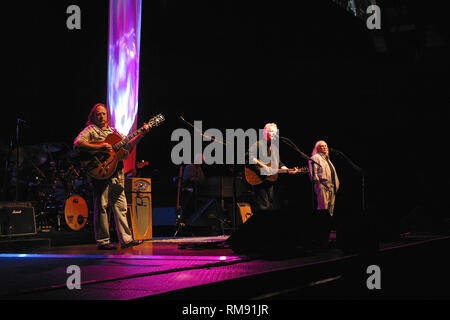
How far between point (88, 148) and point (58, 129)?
14.0 ft

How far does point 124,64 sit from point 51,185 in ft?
7.64

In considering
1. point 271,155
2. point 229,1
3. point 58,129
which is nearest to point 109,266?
point 271,155

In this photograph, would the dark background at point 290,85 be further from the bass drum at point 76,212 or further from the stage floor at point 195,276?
the stage floor at point 195,276

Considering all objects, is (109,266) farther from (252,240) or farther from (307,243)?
(307,243)

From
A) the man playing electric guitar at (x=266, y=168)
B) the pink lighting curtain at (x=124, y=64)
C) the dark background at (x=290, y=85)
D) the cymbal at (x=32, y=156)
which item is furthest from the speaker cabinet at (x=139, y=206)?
the cymbal at (x=32, y=156)

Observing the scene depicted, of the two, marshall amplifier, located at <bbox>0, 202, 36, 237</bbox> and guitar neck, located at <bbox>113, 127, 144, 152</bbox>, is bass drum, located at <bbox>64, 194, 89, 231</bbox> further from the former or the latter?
guitar neck, located at <bbox>113, 127, 144, 152</bbox>

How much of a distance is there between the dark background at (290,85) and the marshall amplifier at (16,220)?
298 centimetres

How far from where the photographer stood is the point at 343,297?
10.3 feet

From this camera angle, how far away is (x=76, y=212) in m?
7.31

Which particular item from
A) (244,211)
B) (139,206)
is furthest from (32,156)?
(244,211)

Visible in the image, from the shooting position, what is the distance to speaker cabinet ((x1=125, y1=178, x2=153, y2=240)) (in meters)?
6.21

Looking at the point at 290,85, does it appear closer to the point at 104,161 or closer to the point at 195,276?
the point at 104,161

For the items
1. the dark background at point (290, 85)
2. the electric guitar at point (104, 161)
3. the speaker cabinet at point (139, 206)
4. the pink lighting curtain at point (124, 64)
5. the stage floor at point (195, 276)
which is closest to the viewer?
the stage floor at point (195, 276)

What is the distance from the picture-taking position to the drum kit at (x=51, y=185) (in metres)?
7.25
